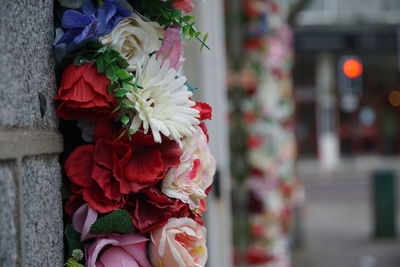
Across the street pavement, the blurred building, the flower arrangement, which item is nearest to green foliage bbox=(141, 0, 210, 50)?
the flower arrangement

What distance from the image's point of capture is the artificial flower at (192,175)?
4.38ft

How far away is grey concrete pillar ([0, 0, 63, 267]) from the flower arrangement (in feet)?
0.17

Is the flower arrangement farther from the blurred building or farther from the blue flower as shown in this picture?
the blurred building

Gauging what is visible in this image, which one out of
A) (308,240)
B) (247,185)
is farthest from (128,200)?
(308,240)

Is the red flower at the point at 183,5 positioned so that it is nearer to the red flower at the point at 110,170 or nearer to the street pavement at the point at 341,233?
the red flower at the point at 110,170

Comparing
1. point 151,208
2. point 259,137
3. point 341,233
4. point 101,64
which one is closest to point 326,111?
point 341,233

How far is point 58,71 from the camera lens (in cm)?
127

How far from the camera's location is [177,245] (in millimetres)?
1313

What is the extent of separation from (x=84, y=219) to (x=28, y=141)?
0.28 meters

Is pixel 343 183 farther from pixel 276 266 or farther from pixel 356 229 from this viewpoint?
pixel 276 266

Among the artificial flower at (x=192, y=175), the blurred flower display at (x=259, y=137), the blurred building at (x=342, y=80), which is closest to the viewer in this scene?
the artificial flower at (x=192, y=175)

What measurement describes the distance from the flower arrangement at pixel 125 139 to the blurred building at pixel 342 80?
64.9ft

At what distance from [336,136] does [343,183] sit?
187 inches

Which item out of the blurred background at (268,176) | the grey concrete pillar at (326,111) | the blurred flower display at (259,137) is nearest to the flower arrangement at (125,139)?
the blurred background at (268,176)
